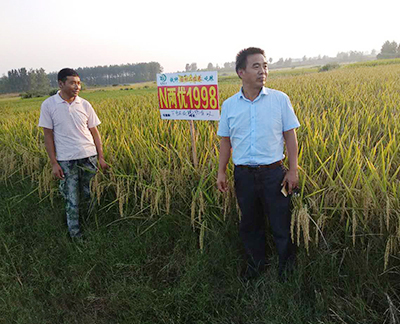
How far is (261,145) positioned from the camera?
70.9 inches

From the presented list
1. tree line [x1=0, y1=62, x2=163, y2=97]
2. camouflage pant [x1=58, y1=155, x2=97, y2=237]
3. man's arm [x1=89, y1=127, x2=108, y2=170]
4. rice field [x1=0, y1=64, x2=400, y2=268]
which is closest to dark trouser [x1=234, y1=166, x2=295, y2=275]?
rice field [x1=0, y1=64, x2=400, y2=268]

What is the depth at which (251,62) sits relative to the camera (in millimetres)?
1742

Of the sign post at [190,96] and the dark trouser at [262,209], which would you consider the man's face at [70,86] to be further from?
the dark trouser at [262,209]

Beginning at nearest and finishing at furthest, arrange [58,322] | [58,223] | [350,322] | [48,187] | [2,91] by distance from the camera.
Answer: [350,322] < [58,322] < [58,223] < [48,187] < [2,91]

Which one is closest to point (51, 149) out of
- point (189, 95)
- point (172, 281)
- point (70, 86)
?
point (70, 86)

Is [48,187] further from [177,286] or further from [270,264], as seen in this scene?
[270,264]

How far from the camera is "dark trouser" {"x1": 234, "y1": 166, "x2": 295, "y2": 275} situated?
182 cm

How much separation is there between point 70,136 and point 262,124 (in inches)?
71.2

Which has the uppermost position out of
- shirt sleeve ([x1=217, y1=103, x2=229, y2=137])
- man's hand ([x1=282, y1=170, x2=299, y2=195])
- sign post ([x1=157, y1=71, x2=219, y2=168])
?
sign post ([x1=157, y1=71, x2=219, y2=168])

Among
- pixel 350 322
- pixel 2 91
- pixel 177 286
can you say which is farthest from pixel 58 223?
pixel 2 91

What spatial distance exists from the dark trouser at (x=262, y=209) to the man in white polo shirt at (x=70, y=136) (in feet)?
5.22

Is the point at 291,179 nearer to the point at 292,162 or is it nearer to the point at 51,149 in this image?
the point at 292,162

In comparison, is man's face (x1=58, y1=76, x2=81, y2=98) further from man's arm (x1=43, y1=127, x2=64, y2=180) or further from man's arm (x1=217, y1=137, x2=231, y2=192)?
man's arm (x1=217, y1=137, x2=231, y2=192)

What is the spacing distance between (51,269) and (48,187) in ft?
4.17
